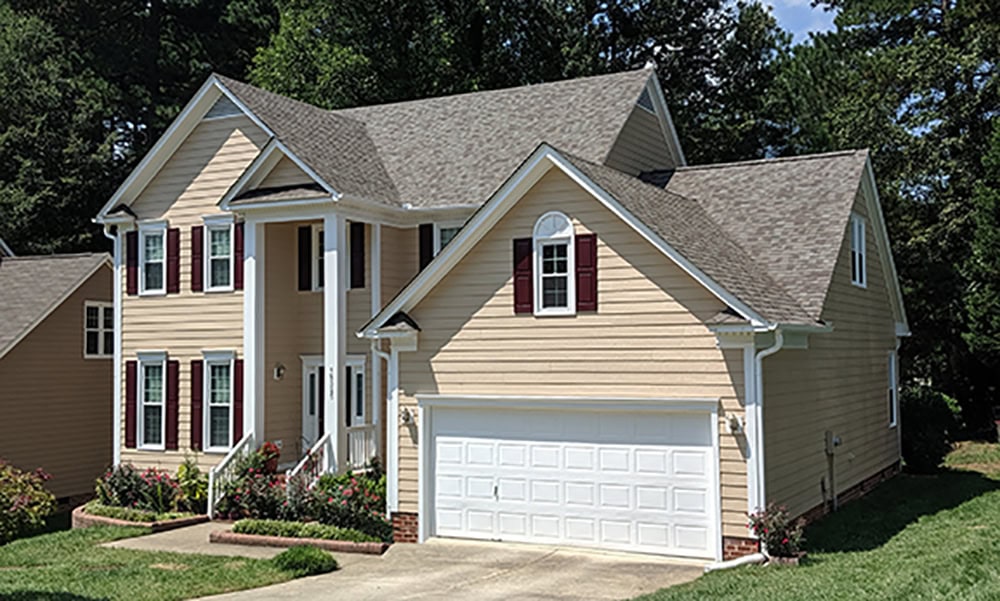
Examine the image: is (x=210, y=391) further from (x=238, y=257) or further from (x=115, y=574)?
(x=115, y=574)

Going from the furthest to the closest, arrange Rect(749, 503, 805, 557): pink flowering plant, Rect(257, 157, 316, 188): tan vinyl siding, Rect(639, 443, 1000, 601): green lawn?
Rect(257, 157, 316, 188): tan vinyl siding, Rect(749, 503, 805, 557): pink flowering plant, Rect(639, 443, 1000, 601): green lawn

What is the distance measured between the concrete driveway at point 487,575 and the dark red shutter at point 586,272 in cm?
397

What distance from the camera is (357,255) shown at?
22.6 m

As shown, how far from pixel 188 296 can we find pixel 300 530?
7511 mm

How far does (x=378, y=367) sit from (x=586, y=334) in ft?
22.3

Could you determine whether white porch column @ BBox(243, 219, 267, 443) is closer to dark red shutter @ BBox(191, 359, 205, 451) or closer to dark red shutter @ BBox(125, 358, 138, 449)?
dark red shutter @ BBox(191, 359, 205, 451)

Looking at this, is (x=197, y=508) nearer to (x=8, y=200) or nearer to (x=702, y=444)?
(x=702, y=444)

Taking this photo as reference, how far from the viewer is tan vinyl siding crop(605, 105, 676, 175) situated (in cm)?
2267

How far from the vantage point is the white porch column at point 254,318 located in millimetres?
22234

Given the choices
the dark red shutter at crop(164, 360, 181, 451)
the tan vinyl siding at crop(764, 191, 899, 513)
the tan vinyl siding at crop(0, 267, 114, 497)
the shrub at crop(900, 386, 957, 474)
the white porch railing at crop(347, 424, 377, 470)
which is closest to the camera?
the tan vinyl siding at crop(764, 191, 899, 513)

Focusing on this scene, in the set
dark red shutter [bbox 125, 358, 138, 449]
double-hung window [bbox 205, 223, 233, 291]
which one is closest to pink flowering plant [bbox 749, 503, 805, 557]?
double-hung window [bbox 205, 223, 233, 291]

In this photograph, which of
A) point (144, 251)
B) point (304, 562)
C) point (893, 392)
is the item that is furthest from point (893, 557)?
point (144, 251)

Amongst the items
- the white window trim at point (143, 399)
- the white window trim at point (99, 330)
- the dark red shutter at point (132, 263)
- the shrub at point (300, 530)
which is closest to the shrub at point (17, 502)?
the shrub at point (300, 530)

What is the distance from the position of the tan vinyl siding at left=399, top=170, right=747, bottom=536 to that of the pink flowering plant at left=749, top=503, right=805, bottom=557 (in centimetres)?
46
